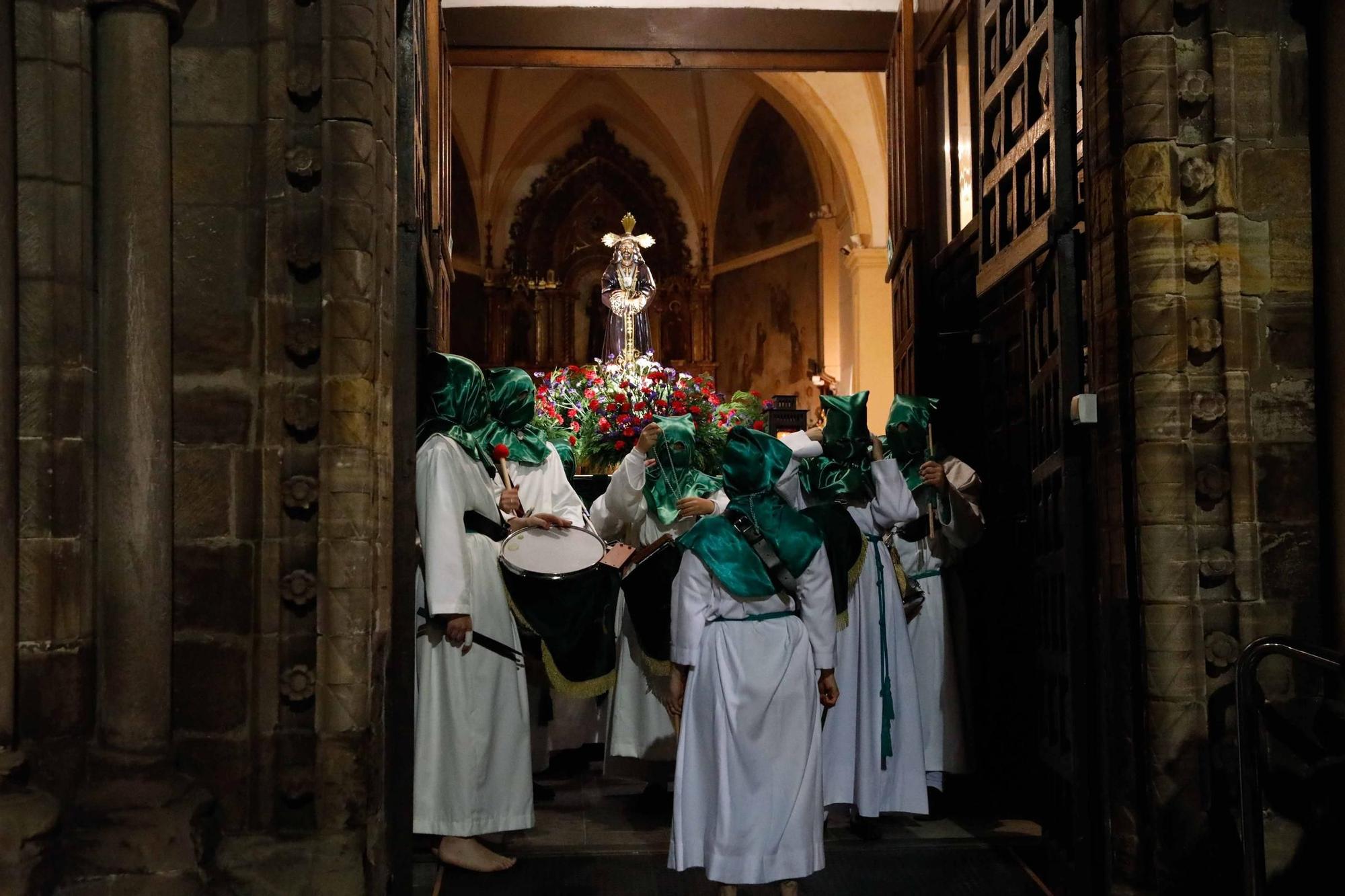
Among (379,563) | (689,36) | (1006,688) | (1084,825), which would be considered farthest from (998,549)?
(689,36)

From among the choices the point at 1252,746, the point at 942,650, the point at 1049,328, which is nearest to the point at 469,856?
the point at 942,650

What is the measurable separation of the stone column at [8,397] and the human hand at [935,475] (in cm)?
386

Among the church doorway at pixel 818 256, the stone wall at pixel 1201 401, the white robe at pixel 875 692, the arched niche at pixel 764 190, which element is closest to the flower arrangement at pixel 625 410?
the church doorway at pixel 818 256

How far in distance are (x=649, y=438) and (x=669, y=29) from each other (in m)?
4.05

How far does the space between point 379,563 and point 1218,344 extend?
2.86m

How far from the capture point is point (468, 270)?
17406 millimetres

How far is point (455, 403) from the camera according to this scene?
5508 mm

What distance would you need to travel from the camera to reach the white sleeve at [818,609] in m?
4.71

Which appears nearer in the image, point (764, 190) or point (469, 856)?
point (469, 856)

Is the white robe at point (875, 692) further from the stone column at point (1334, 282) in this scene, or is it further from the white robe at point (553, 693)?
the stone column at point (1334, 282)

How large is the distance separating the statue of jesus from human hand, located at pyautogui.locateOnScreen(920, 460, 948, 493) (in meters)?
5.90

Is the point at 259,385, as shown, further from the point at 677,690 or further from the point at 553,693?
the point at 553,693

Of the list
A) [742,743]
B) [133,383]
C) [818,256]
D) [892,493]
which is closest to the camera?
[133,383]

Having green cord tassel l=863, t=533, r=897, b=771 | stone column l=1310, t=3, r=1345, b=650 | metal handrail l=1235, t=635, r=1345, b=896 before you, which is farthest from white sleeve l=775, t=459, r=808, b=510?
stone column l=1310, t=3, r=1345, b=650
